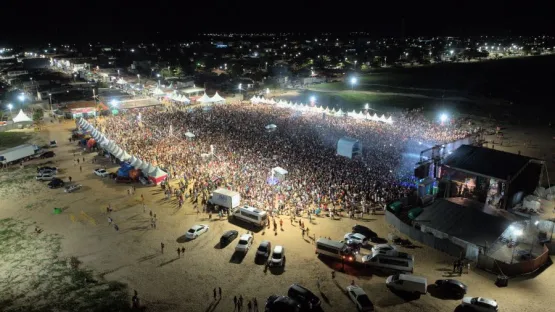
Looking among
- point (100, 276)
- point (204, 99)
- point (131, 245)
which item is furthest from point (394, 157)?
point (204, 99)

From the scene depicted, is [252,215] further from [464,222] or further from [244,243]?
[464,222]

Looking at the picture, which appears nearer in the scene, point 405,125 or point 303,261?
point 303,261

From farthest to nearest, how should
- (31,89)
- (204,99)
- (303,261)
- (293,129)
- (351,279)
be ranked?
(31,89)
(204,99)
(293,129)
(303,261)
(351,279)

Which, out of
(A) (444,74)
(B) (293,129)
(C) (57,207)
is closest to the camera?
(C) (57,207)

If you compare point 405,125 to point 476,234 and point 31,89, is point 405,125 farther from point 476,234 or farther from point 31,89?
point 31,89

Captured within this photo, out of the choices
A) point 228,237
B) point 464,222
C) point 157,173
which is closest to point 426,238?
point 464,222

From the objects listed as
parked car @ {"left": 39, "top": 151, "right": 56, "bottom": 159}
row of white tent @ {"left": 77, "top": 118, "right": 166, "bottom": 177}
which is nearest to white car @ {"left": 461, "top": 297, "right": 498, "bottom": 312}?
row of white tent @ {"left": 77, "top": 118, "right": 166, "bottom": 177}
